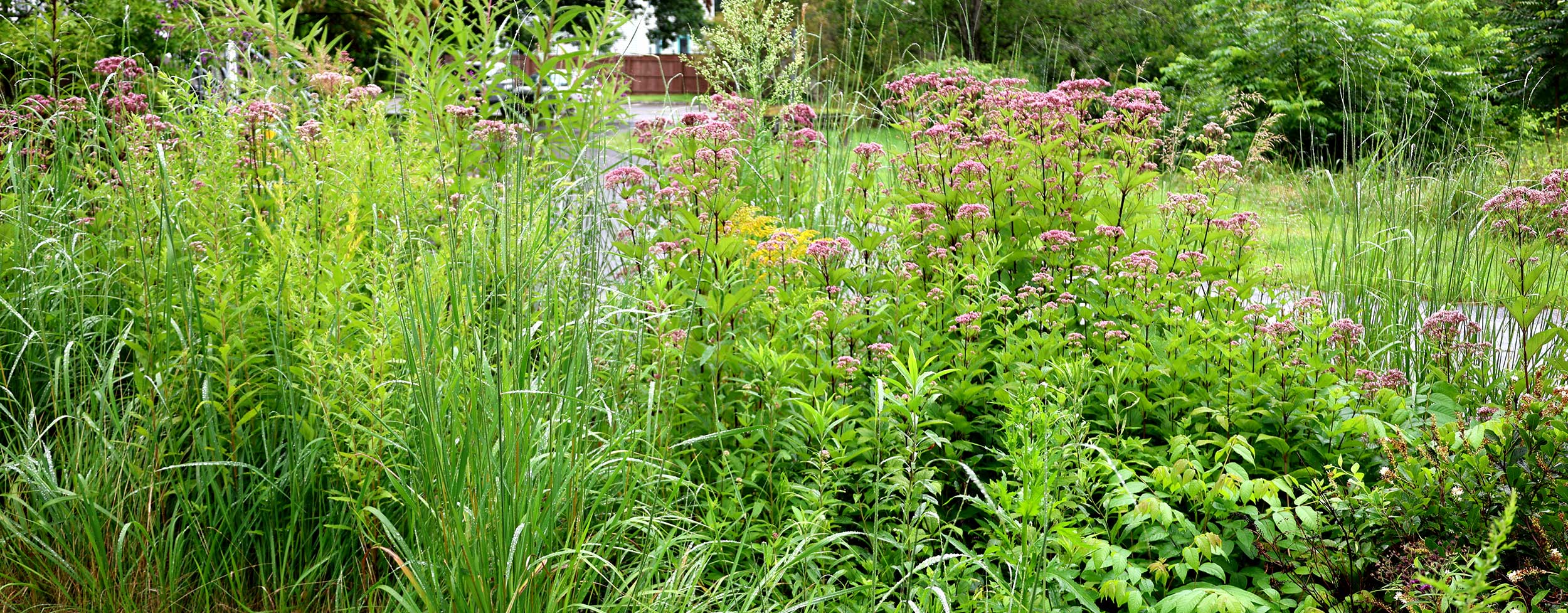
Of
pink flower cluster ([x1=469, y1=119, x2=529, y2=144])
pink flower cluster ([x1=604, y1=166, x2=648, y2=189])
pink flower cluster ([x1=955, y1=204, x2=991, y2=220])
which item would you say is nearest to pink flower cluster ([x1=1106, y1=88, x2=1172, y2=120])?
pink flower cluster ([x1=955, y1=204, x2=991, y2=220])

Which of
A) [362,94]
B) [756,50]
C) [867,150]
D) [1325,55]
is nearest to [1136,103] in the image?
[867,150]

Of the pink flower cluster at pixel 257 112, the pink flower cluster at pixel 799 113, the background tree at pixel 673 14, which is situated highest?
the background tree at pixel 673 14

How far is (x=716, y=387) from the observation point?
2691mm

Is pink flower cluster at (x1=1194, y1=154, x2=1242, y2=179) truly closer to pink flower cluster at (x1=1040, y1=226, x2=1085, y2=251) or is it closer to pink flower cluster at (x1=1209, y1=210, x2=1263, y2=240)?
pink flower cluster at (x1=1209, y1=210, x2=1263, y2=240)

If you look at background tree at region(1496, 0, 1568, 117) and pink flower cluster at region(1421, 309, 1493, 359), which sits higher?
background tree at region(1496, 0, 1568, 117)

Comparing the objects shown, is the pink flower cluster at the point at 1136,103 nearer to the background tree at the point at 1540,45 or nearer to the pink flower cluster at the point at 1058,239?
the pink flower cluster at the point at 1058,239

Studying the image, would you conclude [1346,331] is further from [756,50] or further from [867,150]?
[756,50]

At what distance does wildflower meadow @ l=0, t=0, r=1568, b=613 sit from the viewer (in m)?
2.09

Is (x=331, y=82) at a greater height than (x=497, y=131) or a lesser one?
greater

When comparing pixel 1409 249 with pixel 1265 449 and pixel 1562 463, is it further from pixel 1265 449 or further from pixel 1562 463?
pixel 1562 463

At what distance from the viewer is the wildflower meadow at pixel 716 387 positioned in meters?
2.09

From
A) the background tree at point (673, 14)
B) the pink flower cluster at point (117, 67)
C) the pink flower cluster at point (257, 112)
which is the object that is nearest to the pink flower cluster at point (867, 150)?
the pink flower cluster at point (257, 112)

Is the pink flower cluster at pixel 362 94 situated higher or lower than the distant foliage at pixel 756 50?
lower

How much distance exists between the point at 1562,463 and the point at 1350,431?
0.46 meters
